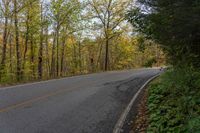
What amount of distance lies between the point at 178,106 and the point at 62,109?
389 centimetres

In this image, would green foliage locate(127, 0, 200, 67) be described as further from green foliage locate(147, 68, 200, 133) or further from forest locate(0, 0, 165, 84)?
forest locate(0, 0, 165, 84)

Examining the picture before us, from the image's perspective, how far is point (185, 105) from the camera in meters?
7.99

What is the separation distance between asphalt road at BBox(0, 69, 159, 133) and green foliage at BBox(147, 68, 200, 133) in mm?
1212

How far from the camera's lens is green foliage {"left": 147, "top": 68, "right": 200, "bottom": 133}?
693cm

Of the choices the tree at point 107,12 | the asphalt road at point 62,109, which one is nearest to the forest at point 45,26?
the tree at point 107,12

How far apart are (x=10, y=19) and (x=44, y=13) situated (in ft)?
15.1

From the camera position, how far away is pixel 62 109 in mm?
10281

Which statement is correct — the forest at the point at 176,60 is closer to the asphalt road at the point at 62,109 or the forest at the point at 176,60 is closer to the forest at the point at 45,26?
the asphalt road at the point at 62,109

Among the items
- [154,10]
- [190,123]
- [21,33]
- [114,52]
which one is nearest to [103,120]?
[190,123]

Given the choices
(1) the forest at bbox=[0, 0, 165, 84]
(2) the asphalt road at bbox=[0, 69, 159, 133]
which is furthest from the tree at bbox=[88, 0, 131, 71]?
(2) the asphalt road at bbox=[0, 69, 159, 133]

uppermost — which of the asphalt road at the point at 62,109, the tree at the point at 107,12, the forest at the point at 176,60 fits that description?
the tree at the point at 107,12

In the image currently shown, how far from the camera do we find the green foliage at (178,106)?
22.7 feet

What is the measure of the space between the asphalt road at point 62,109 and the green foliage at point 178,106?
3.98ft

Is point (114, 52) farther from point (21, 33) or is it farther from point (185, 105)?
point (185, 105)
